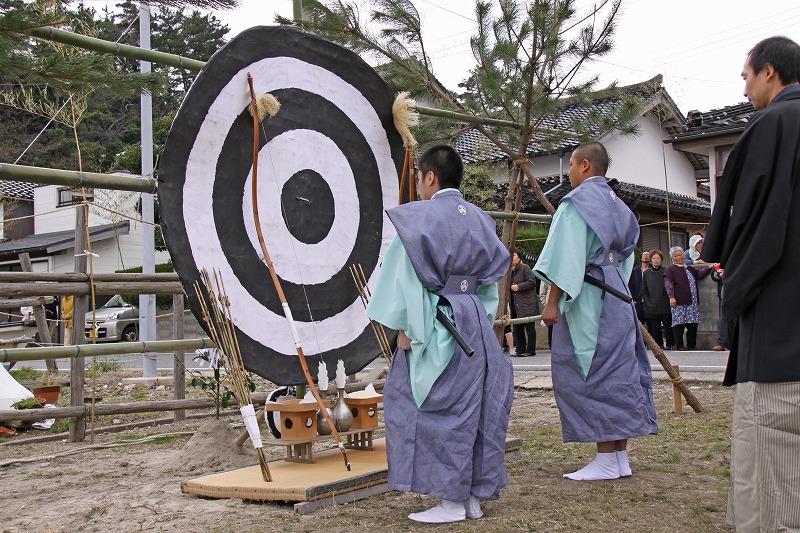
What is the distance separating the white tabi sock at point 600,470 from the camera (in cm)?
407

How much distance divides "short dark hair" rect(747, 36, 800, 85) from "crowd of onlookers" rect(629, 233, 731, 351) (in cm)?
872

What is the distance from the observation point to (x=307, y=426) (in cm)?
388

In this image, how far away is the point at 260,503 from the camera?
355 centimetres

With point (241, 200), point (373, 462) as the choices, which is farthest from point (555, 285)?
point (241, 200)

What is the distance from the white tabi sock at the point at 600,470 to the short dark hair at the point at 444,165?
160 cm

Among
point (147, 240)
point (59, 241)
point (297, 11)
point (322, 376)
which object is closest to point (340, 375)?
point (322, 376)

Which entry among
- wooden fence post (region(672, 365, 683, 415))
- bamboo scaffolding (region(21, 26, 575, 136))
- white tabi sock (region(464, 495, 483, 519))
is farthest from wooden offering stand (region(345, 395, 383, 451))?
wooden fence post (region(672, 365, 683, 415))

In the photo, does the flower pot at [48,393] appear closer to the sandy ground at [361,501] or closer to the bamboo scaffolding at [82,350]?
the sandy ground at [361,501]

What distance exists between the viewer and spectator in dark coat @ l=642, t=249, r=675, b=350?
37.6 feet

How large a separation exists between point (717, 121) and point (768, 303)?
14.0m

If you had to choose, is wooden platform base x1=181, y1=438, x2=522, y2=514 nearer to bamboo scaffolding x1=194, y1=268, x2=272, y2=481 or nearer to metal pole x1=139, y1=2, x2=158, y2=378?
bamboo scaffolding x1=194, y1=268, x2=272, y2=481

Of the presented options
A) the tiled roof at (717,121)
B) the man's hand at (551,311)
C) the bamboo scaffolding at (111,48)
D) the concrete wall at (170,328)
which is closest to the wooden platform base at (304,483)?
the man's hand at (551,311)

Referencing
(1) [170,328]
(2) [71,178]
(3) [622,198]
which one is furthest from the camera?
(1) [170,328]

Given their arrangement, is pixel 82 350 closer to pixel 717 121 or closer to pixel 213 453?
pixel 213 453
